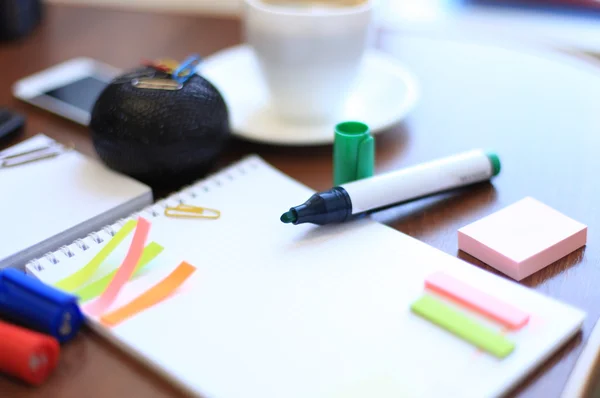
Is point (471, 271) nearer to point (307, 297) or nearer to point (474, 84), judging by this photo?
point (307, 297)

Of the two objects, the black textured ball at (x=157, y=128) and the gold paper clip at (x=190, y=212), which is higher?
the black textured ball at (x=157, y=128)

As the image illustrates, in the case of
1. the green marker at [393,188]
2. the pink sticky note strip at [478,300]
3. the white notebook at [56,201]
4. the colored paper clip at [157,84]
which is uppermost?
the colored paper clip at [157,84]

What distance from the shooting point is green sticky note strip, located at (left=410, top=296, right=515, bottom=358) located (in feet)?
1.35

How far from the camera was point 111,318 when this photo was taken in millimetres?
448

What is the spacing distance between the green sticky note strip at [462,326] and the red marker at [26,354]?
22 centimetres

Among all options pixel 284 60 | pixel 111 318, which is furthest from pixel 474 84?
pixel 111 318

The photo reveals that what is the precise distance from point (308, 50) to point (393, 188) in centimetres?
17

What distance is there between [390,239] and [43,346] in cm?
25

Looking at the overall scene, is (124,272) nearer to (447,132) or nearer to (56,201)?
(56,201)

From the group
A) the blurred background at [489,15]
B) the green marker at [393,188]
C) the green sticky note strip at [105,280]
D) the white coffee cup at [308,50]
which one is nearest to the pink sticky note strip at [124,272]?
the green sticky note strip at [105,280]

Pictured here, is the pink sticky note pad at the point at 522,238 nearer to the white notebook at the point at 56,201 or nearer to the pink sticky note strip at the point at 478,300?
the pink sticky note strip at the point at 478,300

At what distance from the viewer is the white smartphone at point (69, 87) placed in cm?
74

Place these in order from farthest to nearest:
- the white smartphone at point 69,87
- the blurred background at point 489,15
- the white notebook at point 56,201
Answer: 1. the blurred background at point 489,15
2. the white smartphone at point 69,87
3. the white notebook at point 56,201

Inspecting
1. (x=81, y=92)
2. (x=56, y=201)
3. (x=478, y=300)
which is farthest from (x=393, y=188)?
(x=81, y=92)
